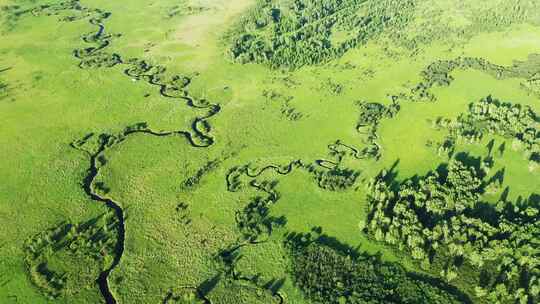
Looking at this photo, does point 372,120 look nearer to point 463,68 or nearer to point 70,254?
point 463,68

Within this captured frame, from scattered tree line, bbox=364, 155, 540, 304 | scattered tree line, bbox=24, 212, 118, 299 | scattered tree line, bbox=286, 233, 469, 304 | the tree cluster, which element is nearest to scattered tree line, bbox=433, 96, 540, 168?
scattered tree line, bbox=364, 155, 540, 304

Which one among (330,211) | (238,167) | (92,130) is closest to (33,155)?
(92,130)

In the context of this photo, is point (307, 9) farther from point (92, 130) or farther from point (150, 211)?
point (150, 211)

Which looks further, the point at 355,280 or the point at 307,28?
the point at 307,28

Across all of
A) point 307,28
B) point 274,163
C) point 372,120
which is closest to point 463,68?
point 372,120

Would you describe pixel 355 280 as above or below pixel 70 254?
above

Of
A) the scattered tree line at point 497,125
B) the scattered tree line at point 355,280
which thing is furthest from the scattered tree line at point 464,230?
the scattered tree line at point 497,125

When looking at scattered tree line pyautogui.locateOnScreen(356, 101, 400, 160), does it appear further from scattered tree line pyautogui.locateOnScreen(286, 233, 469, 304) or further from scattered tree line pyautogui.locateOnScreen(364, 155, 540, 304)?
scattered tree line pyautogui.locateOnScreen(286, 233, 469, 304)
